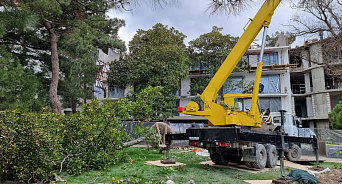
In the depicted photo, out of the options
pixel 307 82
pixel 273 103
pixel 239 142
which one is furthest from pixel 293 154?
pixel 307 82

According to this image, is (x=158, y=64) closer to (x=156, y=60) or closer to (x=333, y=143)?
(x=156, y=60)

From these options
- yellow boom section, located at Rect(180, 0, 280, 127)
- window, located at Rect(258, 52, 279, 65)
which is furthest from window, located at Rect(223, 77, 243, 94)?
yellow boom section, located at Rect(180, 0, 280, 127)

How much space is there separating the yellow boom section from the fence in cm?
772

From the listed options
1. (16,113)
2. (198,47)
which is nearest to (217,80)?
(16,113)

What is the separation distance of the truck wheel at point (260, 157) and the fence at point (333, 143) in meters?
8.23

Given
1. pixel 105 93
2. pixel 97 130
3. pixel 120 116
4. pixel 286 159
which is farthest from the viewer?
pixel 105 93

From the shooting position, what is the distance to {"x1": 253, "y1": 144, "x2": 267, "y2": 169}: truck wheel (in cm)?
782

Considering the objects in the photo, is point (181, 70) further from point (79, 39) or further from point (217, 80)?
point (217, 80)

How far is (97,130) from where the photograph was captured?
7816 mm

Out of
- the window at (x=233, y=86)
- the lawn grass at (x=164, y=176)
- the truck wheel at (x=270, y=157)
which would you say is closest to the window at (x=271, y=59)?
the window at (x=233, y=86)

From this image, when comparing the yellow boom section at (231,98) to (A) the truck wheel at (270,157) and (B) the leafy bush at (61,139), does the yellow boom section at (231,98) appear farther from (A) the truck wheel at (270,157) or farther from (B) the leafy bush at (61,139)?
(B) the leafy bush at (61,139)

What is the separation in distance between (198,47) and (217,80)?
17994 millimetres

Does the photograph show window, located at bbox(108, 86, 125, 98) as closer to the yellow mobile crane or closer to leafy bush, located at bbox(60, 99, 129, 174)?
leafy bush, located at bbox(60, 99, 129, 174)

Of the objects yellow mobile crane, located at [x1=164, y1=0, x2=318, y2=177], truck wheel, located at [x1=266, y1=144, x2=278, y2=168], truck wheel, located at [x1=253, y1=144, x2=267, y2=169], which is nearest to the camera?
yellow mobile crane, located at [x1=164, y1=0, x2=318, y2=177]
